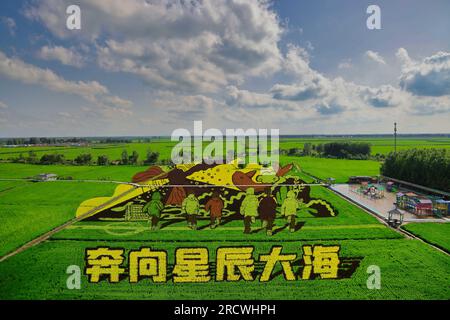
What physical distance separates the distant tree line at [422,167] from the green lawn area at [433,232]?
9.10m

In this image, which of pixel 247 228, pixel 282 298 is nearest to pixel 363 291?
pixel 282 298

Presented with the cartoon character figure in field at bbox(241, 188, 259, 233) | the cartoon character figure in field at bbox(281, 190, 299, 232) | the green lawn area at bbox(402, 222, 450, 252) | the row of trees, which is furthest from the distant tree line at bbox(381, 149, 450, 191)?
the row of trees

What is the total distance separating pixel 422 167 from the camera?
28.9m

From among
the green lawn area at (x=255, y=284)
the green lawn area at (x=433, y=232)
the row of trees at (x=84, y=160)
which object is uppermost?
the row of trees at (x=84, y=160)

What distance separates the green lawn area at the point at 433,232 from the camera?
52.4 ft

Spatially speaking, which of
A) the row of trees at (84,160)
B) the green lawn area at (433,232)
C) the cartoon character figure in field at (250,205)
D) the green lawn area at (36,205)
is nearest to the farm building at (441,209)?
the green lawn area at (433,232)

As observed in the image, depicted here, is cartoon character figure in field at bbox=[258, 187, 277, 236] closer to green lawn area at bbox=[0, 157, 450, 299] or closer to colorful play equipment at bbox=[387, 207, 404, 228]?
green lawn area at bbox=[0, 157, 450, 299]

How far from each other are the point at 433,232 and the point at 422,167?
13855 millimetres

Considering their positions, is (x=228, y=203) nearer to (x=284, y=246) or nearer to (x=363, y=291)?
(x=284, y=246)

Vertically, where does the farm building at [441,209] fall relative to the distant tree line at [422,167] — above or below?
below

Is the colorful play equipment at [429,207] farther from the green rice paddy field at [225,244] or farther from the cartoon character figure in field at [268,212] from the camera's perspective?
the cartoon character figure in field at [268,212]

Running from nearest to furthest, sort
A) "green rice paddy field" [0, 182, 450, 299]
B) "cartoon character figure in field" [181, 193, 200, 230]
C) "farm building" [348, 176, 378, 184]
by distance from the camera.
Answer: "green rice paddy field" [0, 182, 450, 299], "cartoon character figure in field" [181, 193, 200, 230], "farm building" [348, 176, 378, 184]

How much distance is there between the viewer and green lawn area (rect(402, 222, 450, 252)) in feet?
52.4

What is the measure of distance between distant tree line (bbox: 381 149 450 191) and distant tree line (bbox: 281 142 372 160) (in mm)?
29770
